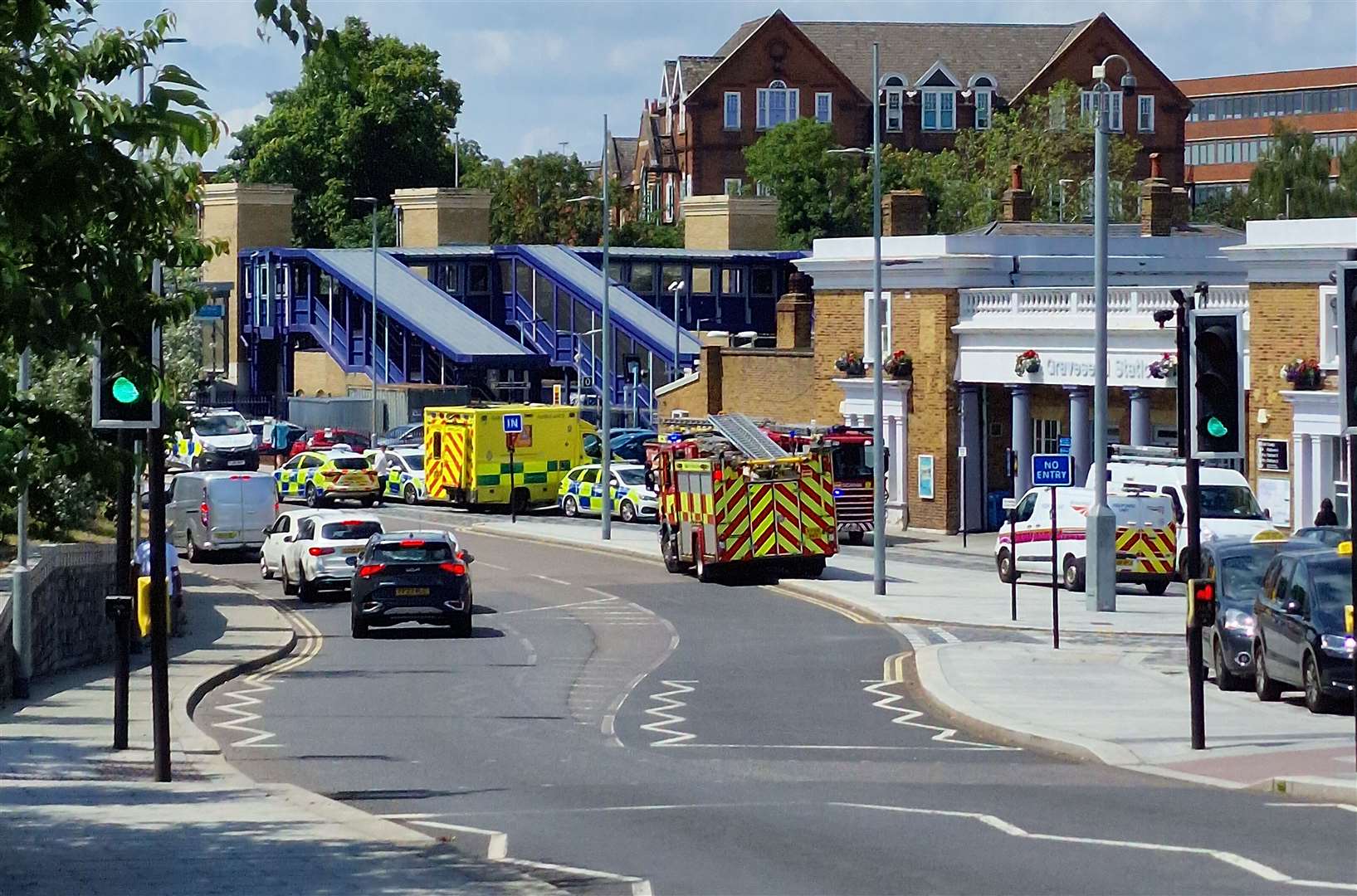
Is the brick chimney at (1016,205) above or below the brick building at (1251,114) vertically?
below

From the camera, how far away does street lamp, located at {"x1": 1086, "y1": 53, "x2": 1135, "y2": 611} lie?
33969mm

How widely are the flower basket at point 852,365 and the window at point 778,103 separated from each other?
56.4 m

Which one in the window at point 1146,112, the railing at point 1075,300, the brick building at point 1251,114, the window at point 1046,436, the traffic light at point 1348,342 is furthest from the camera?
the brick building at point 1251,114

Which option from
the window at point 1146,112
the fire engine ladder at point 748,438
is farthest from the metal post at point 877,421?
the window at point 1146,112

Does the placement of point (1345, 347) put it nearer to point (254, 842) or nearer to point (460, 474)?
point (254, 842)

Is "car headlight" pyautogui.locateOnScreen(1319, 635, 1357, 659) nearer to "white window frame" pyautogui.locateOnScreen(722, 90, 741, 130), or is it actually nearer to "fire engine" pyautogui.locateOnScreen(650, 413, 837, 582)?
"fire engine" pyautogui.locateOnScreen(650, 413, 837, 582)

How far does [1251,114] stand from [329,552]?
116m

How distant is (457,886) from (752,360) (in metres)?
48.5

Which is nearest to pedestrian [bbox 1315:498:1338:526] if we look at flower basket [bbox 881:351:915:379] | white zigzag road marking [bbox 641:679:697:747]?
flower basket [bbox 881:351:915:379]

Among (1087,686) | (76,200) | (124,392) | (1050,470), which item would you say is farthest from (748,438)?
(76,200)

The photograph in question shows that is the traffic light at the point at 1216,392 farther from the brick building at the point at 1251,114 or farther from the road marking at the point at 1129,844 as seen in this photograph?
the brick building at the point at 1251,114

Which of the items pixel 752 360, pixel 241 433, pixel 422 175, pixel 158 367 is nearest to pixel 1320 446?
pixel 752 360

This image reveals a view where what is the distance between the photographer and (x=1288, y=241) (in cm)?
4141

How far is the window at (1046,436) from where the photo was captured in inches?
1929
